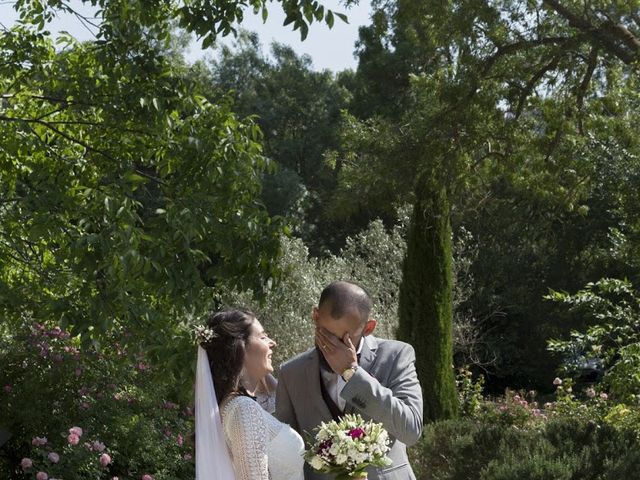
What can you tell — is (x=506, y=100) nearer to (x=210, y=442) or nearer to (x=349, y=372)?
(x=349, y=372)

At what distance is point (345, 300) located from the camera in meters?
3.96

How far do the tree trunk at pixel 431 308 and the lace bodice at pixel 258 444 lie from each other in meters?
9.08

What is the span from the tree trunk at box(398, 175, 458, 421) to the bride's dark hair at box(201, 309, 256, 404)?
9031 millimetres

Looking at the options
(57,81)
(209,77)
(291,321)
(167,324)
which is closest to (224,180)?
(167,324)

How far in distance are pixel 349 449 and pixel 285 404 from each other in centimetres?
68

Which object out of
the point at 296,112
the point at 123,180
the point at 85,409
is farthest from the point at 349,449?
the point at 296,112

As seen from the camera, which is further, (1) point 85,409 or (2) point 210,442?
(1) point 85,409

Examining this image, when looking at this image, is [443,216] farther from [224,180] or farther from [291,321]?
[224,180]

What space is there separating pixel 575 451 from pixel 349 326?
5.03m

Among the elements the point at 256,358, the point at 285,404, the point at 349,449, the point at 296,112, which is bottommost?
the point at 349,449

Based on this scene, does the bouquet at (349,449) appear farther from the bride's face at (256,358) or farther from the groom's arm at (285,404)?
the groom's arm at (285,404)

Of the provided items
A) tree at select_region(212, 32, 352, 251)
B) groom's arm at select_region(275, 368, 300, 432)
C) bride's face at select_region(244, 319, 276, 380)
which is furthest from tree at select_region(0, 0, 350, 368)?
tree at select_region(212, 32, 352, 251)

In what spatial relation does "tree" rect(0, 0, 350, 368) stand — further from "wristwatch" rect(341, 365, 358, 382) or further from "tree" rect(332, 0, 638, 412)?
"tree" rect(332, 0, 638, 412)

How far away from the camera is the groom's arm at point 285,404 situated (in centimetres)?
430
